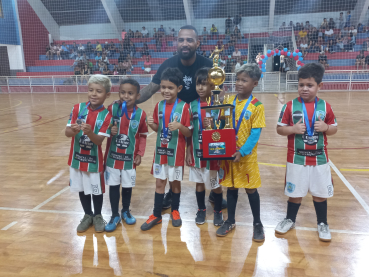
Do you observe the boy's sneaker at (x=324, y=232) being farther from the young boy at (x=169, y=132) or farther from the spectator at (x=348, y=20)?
the spectator at (x=348, y=20)

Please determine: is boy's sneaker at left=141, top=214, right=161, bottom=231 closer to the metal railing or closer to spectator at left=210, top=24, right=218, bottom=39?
the metal railing

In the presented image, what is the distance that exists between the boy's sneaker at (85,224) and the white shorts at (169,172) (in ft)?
2.49

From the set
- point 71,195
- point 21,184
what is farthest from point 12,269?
point 21,184

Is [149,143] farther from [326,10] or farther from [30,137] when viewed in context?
[326,10]

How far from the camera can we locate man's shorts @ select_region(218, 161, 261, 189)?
7.79ft

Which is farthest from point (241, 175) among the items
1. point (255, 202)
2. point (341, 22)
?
point (341, 22)

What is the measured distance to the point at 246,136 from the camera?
238cm

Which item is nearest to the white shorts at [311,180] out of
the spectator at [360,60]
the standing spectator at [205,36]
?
the spectator at [360,60]

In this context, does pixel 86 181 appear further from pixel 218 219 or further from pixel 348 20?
pixel 348 20

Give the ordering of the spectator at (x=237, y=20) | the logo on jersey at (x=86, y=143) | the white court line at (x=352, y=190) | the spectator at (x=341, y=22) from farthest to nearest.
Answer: the spectator at (x=237, y=20)
the spectator at (x=341, y=22)
the white court line at (x=352, y=190)
the logo on jersey at (x=86, y=143)

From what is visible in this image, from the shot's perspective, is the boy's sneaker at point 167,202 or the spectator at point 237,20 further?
the spectator at point 237,20

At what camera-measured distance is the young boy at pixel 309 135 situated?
2.31 m

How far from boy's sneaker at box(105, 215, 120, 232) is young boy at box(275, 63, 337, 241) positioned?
156 cm

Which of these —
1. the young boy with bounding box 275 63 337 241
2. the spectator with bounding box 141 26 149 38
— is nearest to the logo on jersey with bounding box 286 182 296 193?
the young boy with bounding box 275 63 337 241
